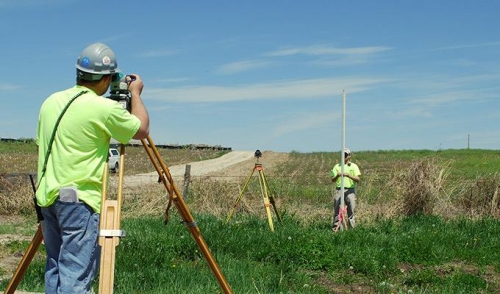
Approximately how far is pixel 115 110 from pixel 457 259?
764 cm

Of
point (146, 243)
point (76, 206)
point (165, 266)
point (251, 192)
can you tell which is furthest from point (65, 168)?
point (251, 192)

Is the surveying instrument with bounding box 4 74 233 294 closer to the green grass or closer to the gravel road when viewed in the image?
the green grass

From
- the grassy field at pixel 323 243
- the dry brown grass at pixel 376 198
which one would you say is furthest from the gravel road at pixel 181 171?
the grassy field at pixel 323 243

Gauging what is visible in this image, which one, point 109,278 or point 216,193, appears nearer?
point 109,278

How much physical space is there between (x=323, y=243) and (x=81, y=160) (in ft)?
20.6

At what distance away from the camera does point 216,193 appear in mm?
17234

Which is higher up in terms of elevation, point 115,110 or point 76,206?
point 115,110

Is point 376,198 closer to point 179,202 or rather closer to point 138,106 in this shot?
point 179,202

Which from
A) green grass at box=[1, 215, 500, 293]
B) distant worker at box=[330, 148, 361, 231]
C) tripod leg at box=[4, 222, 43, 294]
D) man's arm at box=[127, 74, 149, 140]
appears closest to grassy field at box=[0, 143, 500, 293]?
green grass at box=[1, 215, 500, 293]

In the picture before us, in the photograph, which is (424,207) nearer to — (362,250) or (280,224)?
(280,224)

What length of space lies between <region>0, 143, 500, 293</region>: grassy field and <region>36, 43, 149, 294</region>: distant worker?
282 cm

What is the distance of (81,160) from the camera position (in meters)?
4.41

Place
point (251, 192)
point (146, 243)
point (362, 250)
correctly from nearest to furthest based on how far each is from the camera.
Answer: point (146, 243)
point (362, 250)
point (251, 192)


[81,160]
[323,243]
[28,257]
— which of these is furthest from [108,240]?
[323,243]
